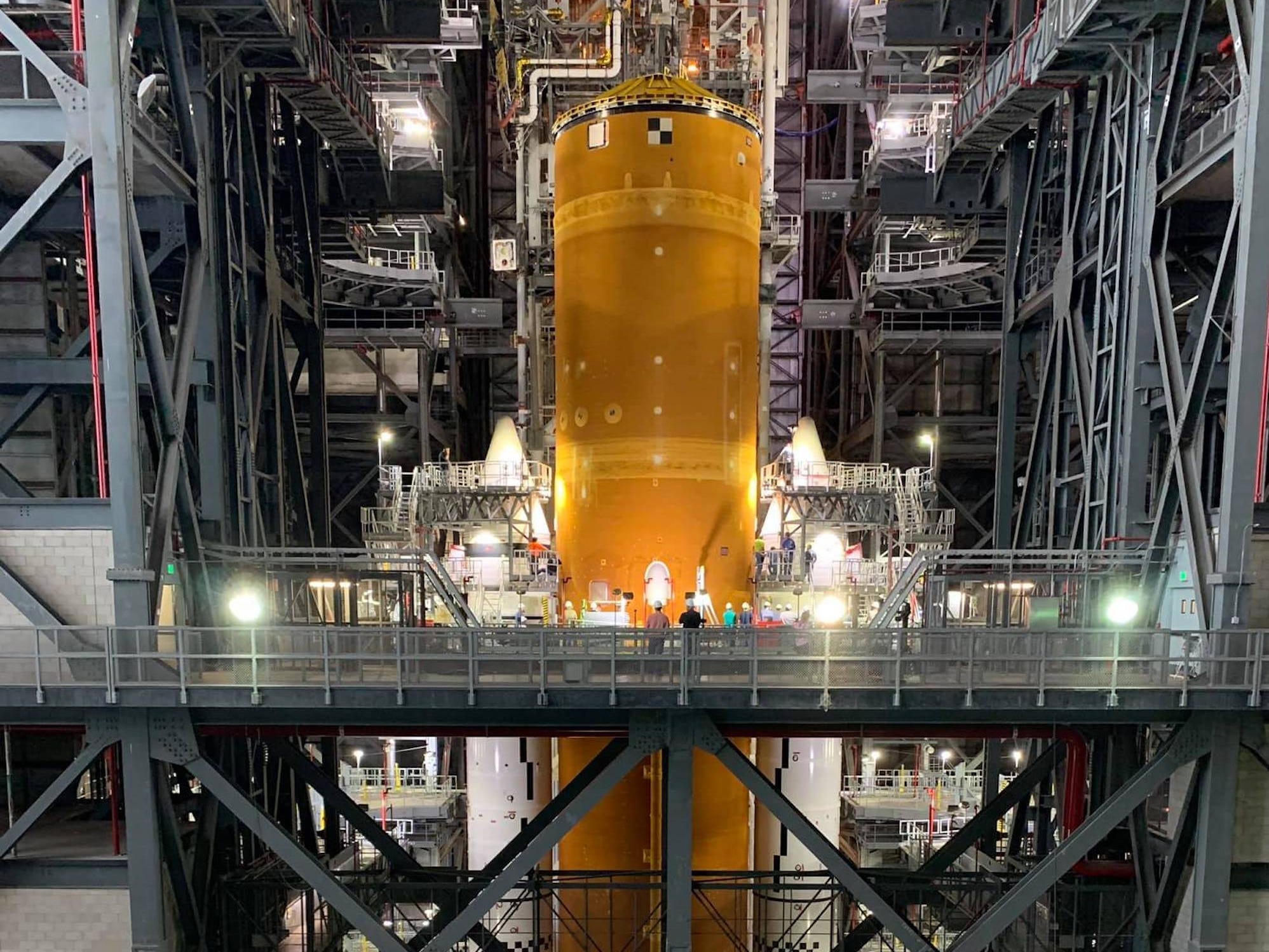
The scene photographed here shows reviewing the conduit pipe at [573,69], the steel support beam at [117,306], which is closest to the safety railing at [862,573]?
the conduit pipe at [573,69]

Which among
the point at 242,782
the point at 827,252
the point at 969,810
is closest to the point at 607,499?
the point at 242,782

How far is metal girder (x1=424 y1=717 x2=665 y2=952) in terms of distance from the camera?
13.7m

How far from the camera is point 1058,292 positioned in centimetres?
1994

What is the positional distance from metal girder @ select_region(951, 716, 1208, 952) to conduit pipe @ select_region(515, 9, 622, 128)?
23.3 meters

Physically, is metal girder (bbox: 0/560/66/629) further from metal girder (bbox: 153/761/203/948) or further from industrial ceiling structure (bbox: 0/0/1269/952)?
metal girder (bbox: 153/761/203/948)

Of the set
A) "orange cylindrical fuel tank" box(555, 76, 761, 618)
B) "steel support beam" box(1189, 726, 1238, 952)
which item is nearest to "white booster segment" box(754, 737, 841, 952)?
"orange cylindrical fuel tank" box(555, 76, 761, 618)

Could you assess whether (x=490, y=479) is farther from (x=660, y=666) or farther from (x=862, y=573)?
(x=660, y=666)

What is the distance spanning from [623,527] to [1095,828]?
11.1 metres

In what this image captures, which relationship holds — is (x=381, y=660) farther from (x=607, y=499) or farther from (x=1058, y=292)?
(x=1058, y=292)

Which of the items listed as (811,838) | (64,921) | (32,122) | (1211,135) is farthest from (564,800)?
(1211,135)

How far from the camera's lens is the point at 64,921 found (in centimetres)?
1473

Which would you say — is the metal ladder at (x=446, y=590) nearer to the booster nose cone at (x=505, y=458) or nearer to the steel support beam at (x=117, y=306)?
the steel support beam at (x=117, y=306)

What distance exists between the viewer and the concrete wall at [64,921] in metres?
14.7

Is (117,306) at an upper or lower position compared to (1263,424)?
upper
